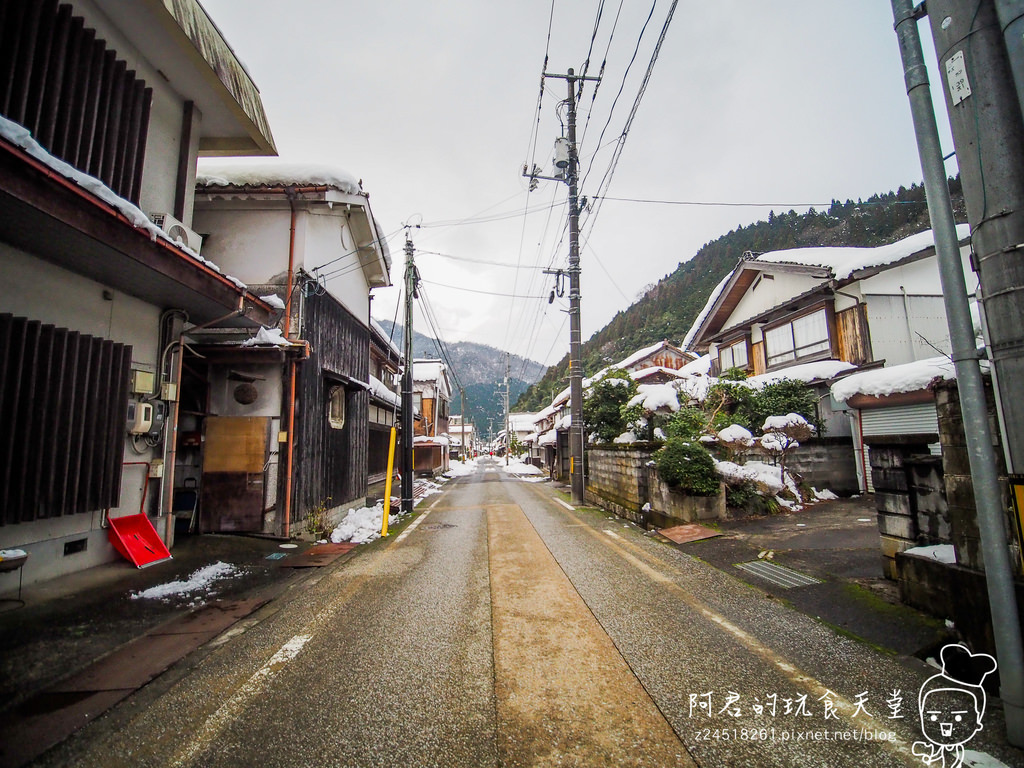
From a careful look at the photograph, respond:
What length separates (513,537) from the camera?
7.97m

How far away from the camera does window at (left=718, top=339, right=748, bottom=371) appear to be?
63.9 feet

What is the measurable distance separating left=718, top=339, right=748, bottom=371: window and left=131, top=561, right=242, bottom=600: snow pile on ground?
61.6 ft

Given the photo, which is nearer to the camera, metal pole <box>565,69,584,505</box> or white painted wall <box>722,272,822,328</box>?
metal pole <box>565,69,584,505</box>

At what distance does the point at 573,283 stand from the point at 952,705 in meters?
12.6

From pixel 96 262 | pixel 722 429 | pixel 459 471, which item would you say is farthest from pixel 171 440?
pixel 459 471

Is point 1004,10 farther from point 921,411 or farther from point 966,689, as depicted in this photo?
point 921,411

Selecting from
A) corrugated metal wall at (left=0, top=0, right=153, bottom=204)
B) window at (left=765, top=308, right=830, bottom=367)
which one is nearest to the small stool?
corrugated metal wall at (left=0, top=0, right=153, bottom=204)

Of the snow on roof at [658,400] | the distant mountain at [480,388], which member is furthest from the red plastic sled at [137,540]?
the distant mountain at [480,388]

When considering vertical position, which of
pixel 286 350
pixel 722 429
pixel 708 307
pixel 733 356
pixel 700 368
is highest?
pixel 708 307

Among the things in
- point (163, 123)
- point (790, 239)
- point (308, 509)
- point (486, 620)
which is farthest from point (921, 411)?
point (790, 239)

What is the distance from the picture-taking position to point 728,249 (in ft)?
196

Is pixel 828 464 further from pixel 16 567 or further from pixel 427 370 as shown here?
pixel 427 370

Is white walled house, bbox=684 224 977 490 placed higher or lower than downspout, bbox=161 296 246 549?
higher

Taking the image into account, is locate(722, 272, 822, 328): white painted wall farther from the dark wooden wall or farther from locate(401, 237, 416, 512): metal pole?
the dark wooden wall
